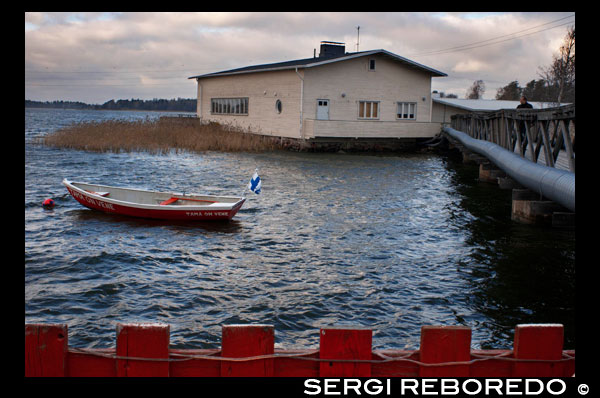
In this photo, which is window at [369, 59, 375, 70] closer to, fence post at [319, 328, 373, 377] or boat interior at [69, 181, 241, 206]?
boat interior at [69, 181, 241, 206]

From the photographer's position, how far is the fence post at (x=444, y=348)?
3416 millimetres

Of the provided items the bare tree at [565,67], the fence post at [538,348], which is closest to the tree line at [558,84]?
the bare tree at [565,67]

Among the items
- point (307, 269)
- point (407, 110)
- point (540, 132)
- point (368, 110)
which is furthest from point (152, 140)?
point (307, 269)

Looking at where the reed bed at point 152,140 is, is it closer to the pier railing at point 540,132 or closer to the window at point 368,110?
the window at point 368,110

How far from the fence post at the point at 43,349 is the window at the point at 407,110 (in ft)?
122

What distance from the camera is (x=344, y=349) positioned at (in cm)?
341

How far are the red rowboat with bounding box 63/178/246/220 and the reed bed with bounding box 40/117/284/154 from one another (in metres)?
16.5

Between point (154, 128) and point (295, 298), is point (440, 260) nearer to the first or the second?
point (295, 298)

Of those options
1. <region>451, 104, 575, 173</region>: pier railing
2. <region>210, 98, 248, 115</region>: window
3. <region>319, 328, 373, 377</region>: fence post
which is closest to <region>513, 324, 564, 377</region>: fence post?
<region>319, 328, 373, 377</region>: fence post

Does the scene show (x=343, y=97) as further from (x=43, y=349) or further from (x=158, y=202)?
(x=43, y=349)

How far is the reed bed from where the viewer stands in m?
33.0

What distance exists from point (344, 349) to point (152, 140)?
33010 mm

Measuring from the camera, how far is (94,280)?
9719 mm
